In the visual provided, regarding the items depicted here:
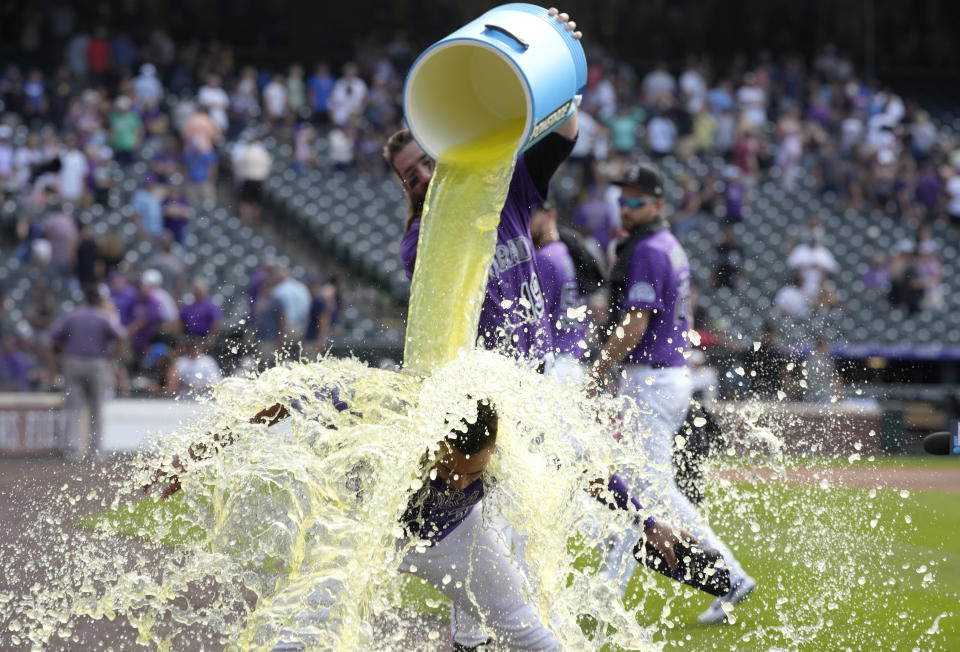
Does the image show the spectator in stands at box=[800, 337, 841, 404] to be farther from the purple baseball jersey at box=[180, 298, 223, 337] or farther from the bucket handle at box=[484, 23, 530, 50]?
the bucket handle at box=[484, 23, 530, 50]

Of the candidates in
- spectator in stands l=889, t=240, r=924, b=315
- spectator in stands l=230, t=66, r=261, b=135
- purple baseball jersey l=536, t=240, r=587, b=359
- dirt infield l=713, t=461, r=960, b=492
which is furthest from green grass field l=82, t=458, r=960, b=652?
spectator in stands l=230, t=66, r=261, b=135

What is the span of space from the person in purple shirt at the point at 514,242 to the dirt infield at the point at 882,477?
6.03 m

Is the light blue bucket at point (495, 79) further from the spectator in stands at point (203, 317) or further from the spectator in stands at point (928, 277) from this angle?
the spectator in stands at point (928, 277)

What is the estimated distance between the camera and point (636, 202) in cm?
669

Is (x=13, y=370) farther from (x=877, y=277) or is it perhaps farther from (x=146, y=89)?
(x=877, y=277)

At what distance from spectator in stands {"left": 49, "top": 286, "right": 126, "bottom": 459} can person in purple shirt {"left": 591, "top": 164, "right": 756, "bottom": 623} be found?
321 inches

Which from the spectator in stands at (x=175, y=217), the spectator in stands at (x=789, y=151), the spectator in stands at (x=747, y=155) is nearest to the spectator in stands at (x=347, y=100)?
the spectator in stands at (x=175, y=217)

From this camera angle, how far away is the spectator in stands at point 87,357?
13.4m

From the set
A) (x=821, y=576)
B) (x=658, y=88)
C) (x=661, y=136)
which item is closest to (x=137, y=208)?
(x=661, y=136)

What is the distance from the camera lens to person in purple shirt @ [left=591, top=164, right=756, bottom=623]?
245 inches

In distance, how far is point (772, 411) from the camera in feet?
44.2

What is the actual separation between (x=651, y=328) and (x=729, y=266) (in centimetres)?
1175

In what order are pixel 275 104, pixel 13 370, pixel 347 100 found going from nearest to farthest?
1. pixel 13 370
2. pixel 275 104
3. pixel 347 100

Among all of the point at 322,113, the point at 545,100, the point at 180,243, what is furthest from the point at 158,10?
the point at 545,100
